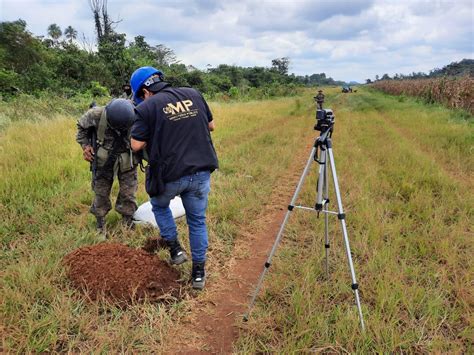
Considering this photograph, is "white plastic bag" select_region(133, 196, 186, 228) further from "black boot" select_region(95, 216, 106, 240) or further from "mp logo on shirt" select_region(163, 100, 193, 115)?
"mp logo on shirt" select_region(163, 100, 193, 115)

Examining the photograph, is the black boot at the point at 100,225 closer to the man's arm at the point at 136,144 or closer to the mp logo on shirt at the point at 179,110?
the man's arm at the point at 136,144

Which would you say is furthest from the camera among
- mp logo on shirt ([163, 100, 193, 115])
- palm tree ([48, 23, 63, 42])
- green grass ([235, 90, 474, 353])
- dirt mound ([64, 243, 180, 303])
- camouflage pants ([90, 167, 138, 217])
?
palm tree ([48, 23, 63, 42])

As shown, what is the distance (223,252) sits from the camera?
154 inches

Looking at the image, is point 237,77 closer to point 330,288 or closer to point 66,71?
point 66,71

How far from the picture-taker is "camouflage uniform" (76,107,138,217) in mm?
3891

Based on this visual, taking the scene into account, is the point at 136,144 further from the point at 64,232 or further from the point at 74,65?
the point at 74,65

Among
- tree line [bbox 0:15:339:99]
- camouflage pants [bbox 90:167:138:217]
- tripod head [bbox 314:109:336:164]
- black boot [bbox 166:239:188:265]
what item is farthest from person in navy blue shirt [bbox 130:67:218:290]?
tree line [bbox 0:15:339:99]

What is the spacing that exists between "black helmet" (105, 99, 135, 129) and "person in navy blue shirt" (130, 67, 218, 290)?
491mm

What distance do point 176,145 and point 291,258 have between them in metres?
1.76

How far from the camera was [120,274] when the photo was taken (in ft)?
10.1

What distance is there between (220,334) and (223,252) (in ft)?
4.17

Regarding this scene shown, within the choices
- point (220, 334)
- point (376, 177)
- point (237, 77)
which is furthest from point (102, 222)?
point (237, 77)

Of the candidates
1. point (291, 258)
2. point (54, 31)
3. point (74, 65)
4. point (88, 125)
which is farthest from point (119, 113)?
point (54, 31)

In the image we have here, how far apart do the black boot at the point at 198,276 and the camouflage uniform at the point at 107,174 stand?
1.52m
